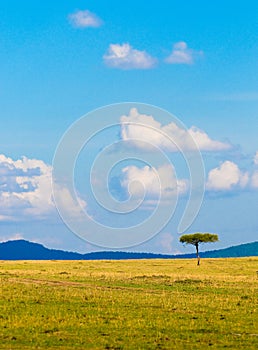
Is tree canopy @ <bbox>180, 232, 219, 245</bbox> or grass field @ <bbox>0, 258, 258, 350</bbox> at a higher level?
tree canopy @ <bbox>180, 232, 219, 245</bbox>

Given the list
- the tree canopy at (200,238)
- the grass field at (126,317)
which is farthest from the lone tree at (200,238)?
the grass field at (126,317)

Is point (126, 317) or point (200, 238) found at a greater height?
point (200, 238)

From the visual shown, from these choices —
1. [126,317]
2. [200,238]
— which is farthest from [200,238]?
[126,317]

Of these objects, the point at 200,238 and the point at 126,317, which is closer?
the point at 126,317

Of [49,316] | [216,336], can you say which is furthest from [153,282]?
[216,336]

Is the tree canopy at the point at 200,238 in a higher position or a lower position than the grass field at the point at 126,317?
higher

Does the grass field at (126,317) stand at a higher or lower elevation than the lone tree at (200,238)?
lower

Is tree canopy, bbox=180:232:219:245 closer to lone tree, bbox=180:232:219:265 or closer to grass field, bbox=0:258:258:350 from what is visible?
lone tree, bbox=180:232:219:265

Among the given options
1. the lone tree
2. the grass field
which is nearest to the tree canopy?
the lone tree

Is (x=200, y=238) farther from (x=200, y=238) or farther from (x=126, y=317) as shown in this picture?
(x=126, y=317)

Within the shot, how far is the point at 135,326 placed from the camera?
1161 inches

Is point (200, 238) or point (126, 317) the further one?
point (200, 238)

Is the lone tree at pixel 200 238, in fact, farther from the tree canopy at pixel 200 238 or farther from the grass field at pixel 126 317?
the grass field at pixel 126 317

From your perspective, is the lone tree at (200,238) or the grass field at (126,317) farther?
the lone tree at (200,238)
